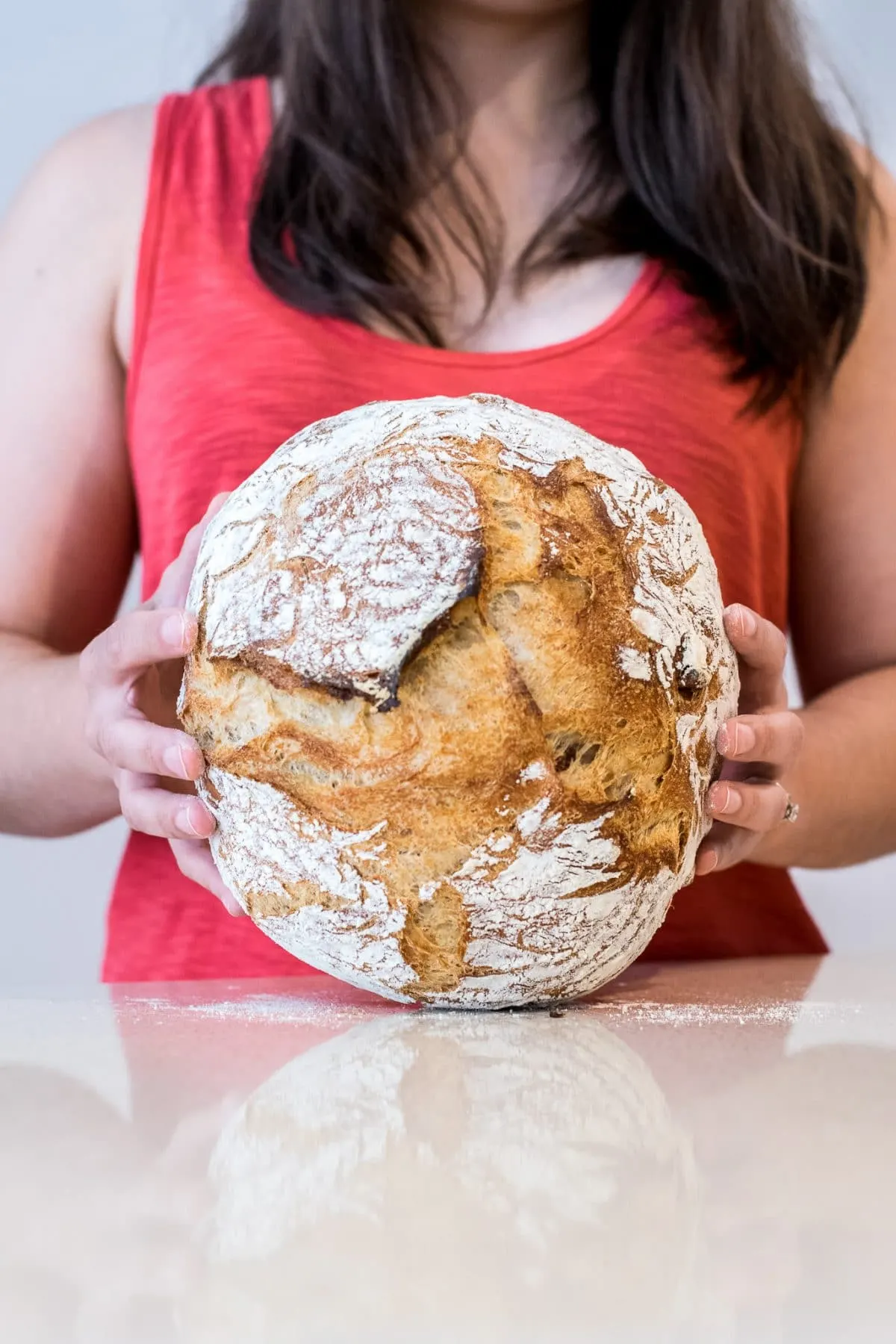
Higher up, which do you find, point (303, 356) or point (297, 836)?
point (303, 356)

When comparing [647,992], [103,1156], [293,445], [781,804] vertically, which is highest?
[293,445]

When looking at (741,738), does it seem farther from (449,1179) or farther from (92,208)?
(92,208)

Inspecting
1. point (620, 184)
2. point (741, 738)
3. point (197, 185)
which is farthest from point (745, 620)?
point (197, 185)

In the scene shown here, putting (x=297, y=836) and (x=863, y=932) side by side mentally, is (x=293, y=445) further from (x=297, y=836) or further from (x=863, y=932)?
(x=863, y=932)

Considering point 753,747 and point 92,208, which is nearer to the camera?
point 753,747

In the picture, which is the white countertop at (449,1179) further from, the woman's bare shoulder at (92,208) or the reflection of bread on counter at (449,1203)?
the woman's bare shoulder at (92,208)

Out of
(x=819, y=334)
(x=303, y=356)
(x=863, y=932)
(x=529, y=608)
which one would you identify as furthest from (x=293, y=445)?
(x=863, y=932)
